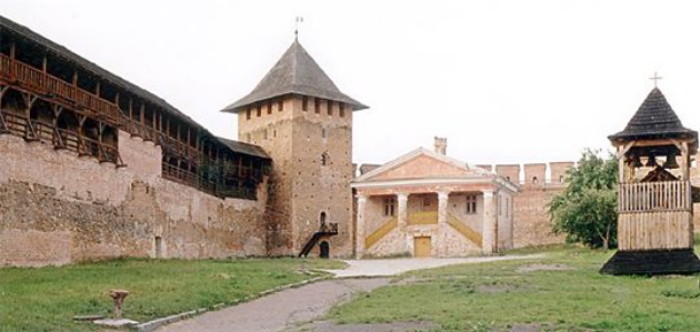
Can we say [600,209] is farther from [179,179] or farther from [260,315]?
[260,315]

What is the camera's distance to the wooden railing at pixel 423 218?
47500 millimetres

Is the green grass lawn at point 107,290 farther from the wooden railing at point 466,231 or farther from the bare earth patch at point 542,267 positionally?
the wooden railing at point 466,231

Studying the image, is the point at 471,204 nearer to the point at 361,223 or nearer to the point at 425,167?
the point at 425,167

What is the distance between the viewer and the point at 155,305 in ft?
52.8

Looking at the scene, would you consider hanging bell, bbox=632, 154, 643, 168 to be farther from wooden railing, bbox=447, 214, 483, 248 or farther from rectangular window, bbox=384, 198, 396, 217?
rectangular window, bbox=384, 198, 396, 217

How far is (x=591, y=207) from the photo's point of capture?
39.0 meters

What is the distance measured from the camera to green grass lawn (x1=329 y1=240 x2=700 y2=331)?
13203 mm

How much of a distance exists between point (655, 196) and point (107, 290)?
13.5 meters

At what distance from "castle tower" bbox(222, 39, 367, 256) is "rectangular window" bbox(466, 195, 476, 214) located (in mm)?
6370

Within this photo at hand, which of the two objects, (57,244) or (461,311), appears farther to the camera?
(57,244)

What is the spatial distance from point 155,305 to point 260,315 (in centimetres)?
188

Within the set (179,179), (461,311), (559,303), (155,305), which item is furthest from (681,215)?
(179,179)

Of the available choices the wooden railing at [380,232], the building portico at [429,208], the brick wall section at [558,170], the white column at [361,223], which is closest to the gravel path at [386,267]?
the building portico at [429,208]

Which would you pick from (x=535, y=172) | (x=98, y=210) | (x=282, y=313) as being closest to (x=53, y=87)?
(x=98, y=210)
